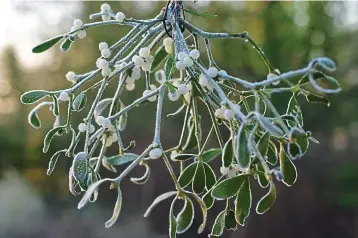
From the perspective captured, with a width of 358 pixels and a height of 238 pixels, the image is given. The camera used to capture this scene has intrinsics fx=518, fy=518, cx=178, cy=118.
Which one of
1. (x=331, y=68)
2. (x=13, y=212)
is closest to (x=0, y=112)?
(x=13, y=212)

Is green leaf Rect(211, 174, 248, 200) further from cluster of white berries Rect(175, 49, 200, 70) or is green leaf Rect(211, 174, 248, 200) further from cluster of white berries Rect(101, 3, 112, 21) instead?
cluster of white berries Rect(101, 3, 112, 21)

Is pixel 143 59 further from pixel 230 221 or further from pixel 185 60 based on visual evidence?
pixel 230 221

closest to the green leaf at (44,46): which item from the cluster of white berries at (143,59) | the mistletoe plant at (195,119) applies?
the mistletoe plant at (195,119)

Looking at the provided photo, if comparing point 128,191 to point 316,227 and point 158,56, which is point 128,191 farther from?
point 158,56

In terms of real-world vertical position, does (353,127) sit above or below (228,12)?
below

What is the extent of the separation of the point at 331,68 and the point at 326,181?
2.83 meters

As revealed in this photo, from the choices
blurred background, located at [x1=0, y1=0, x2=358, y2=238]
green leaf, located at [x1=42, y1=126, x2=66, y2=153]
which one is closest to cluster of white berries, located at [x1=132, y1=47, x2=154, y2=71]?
green leaf, located at [x1=42, y1=126, x2=66, y2=153]

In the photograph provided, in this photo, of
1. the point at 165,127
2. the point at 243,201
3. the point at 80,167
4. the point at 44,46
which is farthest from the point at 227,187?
the point at 165,127

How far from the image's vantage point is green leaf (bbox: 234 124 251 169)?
36 cm

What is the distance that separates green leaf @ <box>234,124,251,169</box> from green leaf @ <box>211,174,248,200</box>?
7 cm

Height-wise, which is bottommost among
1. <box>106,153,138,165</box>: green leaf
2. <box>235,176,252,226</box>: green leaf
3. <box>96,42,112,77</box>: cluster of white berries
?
<box>235,176,252,226</box>: green leaf

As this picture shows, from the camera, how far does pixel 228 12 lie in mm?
3064

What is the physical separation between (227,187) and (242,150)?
0.08 metres

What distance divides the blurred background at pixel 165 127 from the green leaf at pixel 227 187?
2.27 meters
